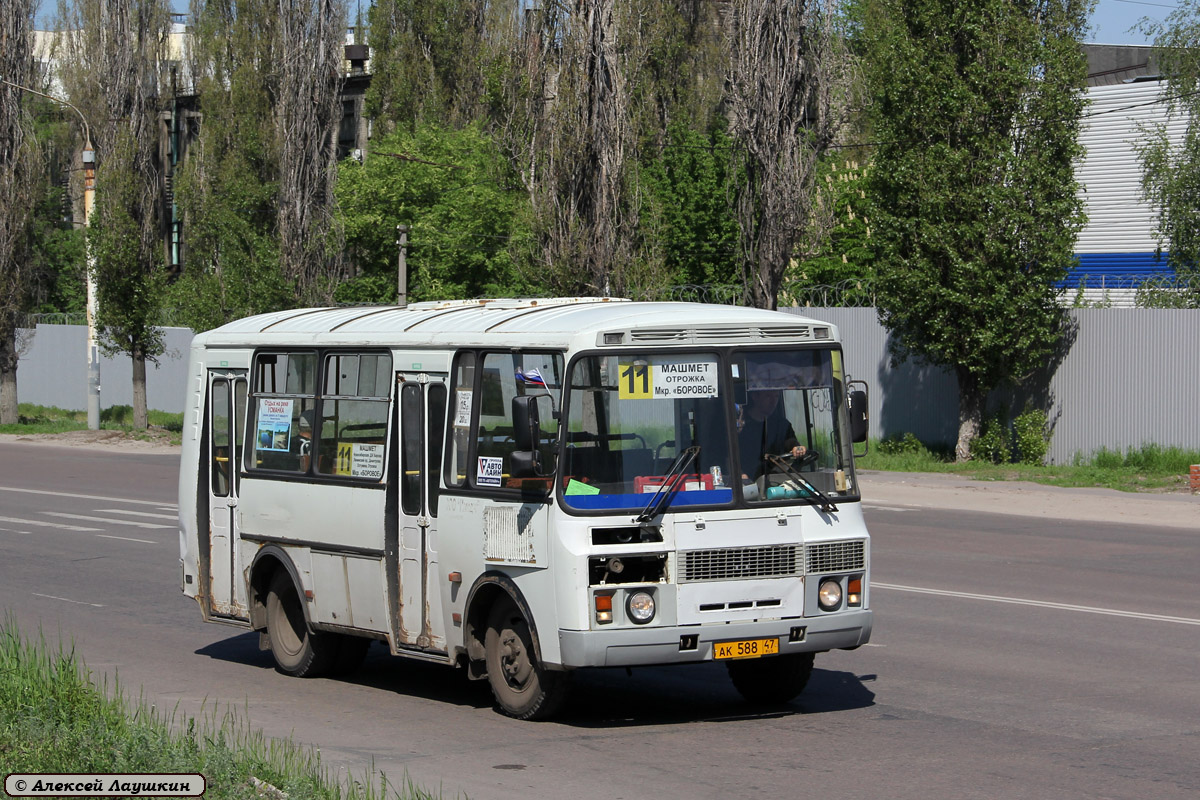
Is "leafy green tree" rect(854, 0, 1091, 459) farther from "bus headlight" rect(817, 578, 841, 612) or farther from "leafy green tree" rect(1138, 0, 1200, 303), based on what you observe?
"bus headlight" rect(817, 578, 841, 612)

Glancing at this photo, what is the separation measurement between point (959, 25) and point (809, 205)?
5755mm

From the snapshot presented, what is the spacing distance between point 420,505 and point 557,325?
1572 millimetres

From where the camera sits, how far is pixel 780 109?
32219 millimetres

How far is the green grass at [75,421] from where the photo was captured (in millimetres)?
44062

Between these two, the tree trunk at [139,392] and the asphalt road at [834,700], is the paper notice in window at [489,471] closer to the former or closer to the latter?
the asphalt road at [834,700]

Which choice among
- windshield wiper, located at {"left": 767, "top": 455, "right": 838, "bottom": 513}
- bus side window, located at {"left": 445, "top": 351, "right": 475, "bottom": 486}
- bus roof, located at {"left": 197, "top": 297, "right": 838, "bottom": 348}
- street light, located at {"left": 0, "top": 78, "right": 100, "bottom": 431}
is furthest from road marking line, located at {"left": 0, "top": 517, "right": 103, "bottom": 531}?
street light, located at {"left": 0, "top": 78, "right": 100, "bottom": 431}

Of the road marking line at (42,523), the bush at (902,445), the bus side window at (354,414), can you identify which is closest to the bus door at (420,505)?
the bus side window at (354,414)

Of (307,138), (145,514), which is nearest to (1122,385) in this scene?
(145,514)

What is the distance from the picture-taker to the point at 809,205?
107 ft

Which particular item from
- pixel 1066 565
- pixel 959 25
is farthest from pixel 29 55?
pixel 1066 565

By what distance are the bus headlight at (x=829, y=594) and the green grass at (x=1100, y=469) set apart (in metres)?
17.2

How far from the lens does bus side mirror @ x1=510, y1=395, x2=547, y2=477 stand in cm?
862

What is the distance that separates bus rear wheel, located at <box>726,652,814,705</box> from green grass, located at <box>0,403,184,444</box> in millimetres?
32370

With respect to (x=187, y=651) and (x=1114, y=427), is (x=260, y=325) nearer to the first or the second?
(x=187, y=651)
